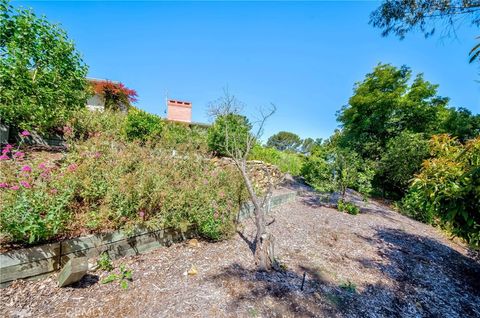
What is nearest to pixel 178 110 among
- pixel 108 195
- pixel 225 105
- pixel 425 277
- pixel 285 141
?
pixel 225 105

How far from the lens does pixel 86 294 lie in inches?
77.0

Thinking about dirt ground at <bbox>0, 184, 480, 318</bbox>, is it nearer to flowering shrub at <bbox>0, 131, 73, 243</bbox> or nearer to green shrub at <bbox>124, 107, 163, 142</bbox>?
flowering shrub at <bbox>0, 131, 73, 243</bbox>

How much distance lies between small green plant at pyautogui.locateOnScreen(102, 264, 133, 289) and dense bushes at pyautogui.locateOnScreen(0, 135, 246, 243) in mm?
531

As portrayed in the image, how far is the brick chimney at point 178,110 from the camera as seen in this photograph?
13.9 m

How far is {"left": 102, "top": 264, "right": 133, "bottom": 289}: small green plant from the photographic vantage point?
2139 millimetres

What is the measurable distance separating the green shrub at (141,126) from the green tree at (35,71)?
1.48m

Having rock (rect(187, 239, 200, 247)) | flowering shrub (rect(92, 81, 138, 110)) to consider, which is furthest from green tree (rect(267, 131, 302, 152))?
rock (rect(187, 239, 200, 247))

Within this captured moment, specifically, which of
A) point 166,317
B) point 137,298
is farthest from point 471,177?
point 137,298

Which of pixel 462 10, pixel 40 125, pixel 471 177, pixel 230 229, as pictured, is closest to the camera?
pixel 471 177

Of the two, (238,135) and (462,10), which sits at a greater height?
(462,10)

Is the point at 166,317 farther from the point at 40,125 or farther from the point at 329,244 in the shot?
the point at 40,125

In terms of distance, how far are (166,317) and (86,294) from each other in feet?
2.98

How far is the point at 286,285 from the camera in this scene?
2.33 m

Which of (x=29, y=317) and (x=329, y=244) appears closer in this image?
(x=29, y=317)
